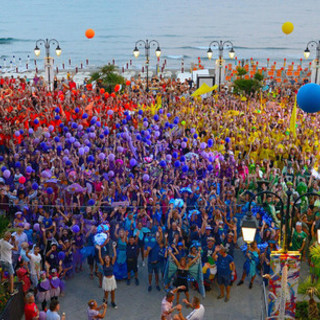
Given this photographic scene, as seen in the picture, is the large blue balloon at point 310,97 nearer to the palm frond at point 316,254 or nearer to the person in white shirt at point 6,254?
the palm frond at point 316,254

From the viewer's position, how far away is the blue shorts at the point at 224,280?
9969 millimetres

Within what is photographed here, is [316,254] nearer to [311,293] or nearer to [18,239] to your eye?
[311,293]

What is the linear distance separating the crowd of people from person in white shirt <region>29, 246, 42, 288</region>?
0.03 meters

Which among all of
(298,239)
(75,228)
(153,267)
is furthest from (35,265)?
(298,239)

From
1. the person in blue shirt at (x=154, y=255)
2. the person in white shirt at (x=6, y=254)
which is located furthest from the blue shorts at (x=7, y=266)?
the person in blue shirt at (x=154, y=255)

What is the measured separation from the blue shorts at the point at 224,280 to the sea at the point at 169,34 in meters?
43.1

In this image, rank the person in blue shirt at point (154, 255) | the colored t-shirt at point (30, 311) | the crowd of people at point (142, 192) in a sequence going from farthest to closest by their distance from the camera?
1. the person in blue shirt at point (154, 255)
2. the crowd of people at point (142, 192)
3. the colored t-shirt at point (30, 311)

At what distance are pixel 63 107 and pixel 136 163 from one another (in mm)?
5462

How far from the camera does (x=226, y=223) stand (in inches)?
433

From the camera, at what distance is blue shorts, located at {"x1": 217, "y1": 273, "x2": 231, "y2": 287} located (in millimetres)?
9969

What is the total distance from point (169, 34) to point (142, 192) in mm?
96773

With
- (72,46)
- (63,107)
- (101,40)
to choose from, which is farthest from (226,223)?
(101,40)

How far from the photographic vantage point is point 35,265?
379 inches

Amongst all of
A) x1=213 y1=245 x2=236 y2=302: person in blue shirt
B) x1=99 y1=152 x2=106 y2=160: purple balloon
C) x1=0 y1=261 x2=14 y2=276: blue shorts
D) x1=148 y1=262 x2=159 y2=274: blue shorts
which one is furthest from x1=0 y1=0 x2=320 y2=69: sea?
x1=0 y1=261 x2=14 y2=276: blue shorts
